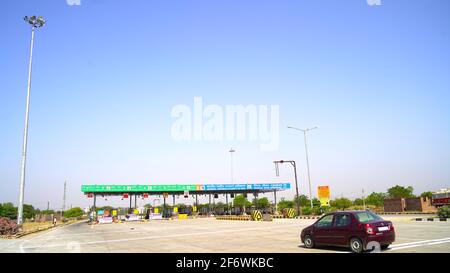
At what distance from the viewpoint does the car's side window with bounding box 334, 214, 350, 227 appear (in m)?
11.3

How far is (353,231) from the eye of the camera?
10.9 metres

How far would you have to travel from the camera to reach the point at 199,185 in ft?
198

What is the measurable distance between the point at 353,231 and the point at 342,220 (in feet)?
2.16

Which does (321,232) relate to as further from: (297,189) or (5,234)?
(297,189)

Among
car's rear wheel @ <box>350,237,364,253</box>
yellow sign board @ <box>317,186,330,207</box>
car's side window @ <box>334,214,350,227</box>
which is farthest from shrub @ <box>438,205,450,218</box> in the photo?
car's rear wheel @ <box>350,237,364,253</box>

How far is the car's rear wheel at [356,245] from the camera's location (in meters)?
10.7

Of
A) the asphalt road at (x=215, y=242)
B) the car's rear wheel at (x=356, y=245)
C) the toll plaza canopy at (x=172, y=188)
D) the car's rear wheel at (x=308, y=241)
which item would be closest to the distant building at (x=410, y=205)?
the toll plaza canopy at (x=172, y=188)

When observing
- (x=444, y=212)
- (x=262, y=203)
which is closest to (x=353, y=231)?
(x=444, y=212)

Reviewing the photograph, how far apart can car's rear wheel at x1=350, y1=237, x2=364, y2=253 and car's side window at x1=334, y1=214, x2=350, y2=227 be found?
558 millimetres

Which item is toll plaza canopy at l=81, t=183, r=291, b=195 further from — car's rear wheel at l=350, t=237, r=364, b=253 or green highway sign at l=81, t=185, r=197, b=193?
car's rear wheel at l=350, t=237, r=364, b=253

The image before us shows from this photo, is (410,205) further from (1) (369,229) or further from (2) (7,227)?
(2) (7,227)
